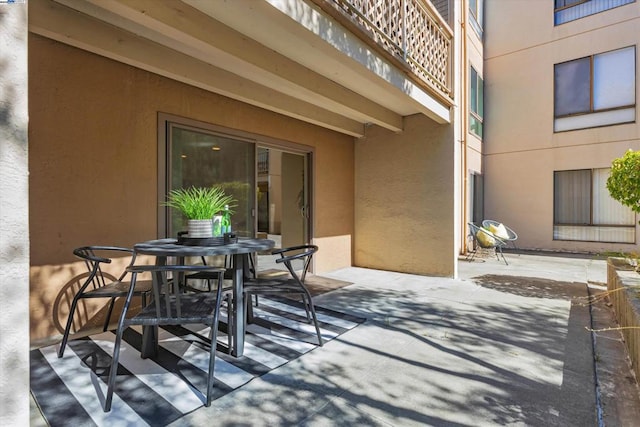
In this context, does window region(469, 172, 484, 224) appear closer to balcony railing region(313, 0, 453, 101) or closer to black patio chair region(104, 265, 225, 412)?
balcony railing region(313, 0, 453, 101)

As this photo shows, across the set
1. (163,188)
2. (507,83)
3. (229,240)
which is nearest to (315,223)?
(163,188)

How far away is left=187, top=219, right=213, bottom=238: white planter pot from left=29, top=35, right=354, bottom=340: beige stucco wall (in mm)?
1174

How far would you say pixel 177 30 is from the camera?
2514 mm

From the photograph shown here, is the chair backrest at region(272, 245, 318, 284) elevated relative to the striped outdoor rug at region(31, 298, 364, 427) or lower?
elevated

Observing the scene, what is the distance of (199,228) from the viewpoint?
2506mm

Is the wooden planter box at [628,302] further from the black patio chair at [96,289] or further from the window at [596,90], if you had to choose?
the window at [596,90]

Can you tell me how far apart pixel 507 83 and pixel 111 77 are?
30.2ft

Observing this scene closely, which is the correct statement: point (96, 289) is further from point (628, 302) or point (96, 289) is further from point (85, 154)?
point (628, 302)

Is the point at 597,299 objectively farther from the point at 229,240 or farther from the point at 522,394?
the point at 229,240

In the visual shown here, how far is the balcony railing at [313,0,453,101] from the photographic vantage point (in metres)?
3.08

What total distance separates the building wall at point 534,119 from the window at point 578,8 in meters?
0.14

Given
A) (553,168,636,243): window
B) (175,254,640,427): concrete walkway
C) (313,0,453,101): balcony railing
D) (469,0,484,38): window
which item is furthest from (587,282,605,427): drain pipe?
(469,0,484,38): window

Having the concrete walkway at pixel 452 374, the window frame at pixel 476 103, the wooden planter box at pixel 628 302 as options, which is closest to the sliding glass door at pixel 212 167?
the concrete walkway at pixel 452 374

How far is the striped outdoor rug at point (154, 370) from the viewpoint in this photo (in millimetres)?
1796
